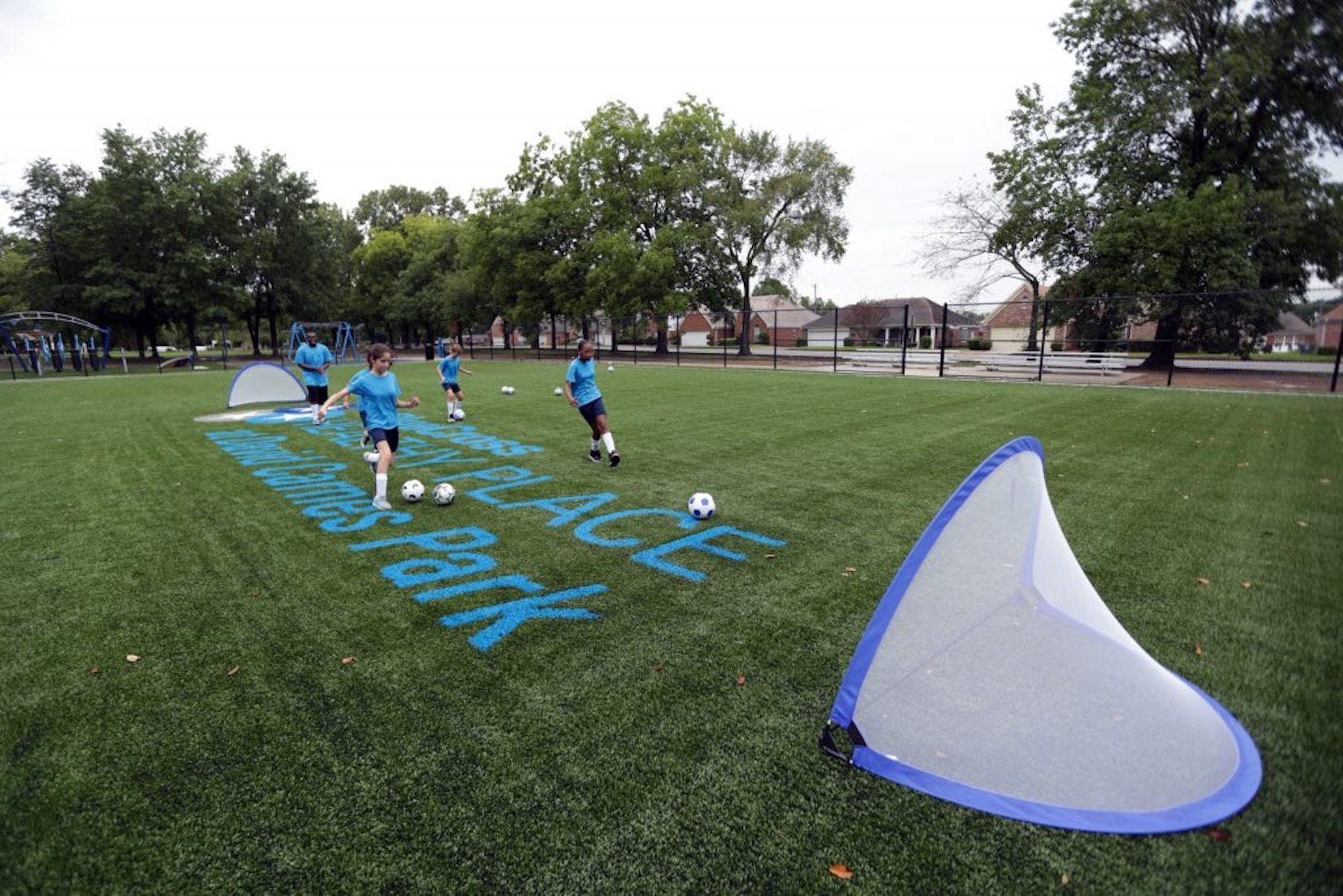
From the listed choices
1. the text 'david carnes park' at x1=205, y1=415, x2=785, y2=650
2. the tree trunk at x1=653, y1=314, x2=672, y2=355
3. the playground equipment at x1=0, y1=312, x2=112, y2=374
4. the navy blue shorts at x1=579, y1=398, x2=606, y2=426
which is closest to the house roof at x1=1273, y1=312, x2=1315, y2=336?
the navy blue shorts at x1=579, y1=398, x2=606, y2=426

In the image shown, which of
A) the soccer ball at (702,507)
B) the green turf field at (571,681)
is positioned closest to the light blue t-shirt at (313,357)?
the green turf field at (571,681)

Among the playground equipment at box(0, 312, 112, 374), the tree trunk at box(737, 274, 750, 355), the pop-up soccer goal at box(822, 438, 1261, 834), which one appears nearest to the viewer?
the pop-up soccer goal at box(822, 438, 1261, 834)

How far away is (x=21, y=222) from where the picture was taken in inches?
1682

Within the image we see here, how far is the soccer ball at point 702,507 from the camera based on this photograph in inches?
246

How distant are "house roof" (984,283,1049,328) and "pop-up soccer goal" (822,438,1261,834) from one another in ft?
68.7

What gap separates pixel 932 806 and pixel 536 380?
22176mm

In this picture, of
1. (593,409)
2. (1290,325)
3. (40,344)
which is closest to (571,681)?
(593,409)

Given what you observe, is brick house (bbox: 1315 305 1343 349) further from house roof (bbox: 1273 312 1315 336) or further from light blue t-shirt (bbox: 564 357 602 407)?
light blue t-shirt (bbox: 564 357 602 407)

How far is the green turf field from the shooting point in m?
2.25

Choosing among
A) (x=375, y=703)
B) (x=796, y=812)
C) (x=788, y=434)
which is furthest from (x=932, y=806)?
(x=788, y=434)

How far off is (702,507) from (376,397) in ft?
12.4

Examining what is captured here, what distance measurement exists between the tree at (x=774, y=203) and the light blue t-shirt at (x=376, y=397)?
31043 mm

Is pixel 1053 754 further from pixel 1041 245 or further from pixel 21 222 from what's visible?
pixel 21 222

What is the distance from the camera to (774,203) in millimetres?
37438
